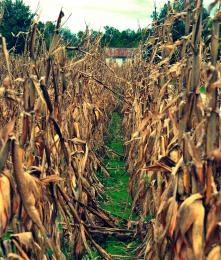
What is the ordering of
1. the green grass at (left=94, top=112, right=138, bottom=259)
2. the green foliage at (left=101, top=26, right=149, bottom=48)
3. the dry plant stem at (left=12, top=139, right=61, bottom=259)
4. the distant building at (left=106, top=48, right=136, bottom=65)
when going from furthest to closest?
the distant building at (left=106, top=48, right=136, bottom=65)
the green foliage at (left=101, top=26, right=149, bottom=48)
the green grass at (left=94, top=112, right=138, bottom=259)
the dry plant stem at (left=12, top=139, right=61, bottom=259)

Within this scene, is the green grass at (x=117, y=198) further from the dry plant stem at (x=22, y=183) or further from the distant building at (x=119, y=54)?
the distant building at (x=119, y=54)

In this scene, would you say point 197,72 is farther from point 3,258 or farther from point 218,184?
point 3,258

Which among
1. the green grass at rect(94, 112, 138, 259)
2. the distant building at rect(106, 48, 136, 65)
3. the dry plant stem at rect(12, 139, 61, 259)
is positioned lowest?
the green grass at rect(94, 112, 138, 259)

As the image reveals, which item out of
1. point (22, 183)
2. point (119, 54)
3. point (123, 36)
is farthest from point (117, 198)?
point (119, 54)

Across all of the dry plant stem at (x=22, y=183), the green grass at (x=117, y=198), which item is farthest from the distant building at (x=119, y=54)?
the dry plant stem at (x=22, y=183)

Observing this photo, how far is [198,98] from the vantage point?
1875 millimetres

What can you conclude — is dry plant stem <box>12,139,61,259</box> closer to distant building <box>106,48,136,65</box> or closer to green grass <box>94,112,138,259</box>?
green grass <box>94,112,138,259</box>

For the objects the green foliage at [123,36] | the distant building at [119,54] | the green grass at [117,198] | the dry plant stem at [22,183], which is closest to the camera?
the dry plant stem at [22,183]

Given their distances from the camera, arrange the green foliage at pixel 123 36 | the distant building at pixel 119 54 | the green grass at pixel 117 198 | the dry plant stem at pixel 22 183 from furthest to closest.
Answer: the distant building at pixel 119 54 < the green foliage at pixel 123 36 < the green grass at pixel 117 198 < the dry plant stem at pixel 22 183

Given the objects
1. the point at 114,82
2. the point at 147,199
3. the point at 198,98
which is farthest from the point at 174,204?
the point at 114,82

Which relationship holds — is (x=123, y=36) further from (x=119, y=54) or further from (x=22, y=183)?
(x=22, y=183)

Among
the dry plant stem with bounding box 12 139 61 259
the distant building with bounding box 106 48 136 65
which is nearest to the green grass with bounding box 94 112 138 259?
the dry plant stem with bounding box 12 139 61 259

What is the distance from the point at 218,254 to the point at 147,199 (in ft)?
6.08

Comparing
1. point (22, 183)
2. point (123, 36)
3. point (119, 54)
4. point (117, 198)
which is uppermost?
point (123, 36)
